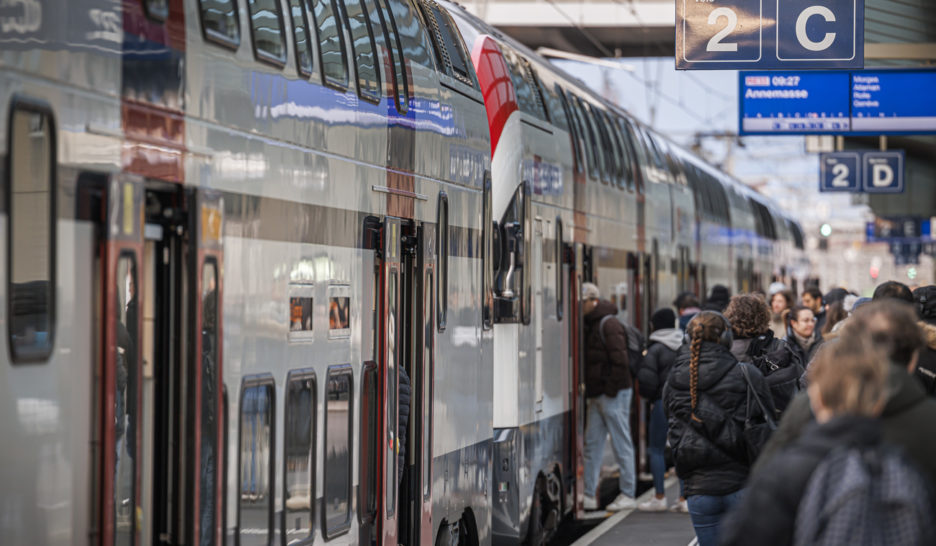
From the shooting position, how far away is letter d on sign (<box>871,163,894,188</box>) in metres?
23.4

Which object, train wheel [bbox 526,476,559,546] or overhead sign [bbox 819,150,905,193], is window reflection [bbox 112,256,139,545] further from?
overhead sign [bbox 819,150,905,193]

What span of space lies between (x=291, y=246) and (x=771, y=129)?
39.0ft

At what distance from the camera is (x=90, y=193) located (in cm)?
429

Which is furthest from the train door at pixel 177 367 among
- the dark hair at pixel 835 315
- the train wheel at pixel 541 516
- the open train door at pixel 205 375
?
the dark hair at pixel 835 315

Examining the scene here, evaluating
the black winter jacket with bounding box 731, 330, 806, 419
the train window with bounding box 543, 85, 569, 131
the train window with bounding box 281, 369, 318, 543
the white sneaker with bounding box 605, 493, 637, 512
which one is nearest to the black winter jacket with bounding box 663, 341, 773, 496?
the black winter jacket with bounding box 731, 330, 806, 419

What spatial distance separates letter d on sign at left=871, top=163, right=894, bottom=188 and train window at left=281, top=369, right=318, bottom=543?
62.3ft

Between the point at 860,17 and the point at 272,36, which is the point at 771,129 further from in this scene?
the point at 272,36

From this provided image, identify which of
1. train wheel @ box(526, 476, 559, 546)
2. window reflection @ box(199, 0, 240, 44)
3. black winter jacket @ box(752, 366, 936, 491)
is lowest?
train wheel @ box(526, 476, 559, 546)

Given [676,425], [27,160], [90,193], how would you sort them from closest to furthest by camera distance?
[27,160] → [90,193] → [676,425]

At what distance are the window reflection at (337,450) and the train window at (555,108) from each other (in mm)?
5384

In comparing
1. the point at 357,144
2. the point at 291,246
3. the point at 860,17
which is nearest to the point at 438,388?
the point at 357,144

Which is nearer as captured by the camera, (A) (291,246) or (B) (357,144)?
(A) (291,246)

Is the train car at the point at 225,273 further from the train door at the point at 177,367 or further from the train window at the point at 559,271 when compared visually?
the train window at the point at 559,271

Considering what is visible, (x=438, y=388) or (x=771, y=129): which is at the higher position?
(x=771, y=129)
